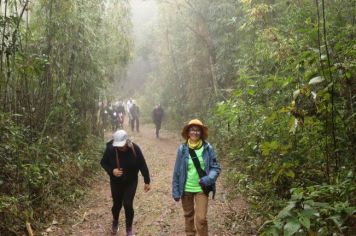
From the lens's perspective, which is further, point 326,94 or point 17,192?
point 17,192

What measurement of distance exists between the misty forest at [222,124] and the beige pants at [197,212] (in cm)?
72

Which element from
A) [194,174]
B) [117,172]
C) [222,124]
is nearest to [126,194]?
[117,172]

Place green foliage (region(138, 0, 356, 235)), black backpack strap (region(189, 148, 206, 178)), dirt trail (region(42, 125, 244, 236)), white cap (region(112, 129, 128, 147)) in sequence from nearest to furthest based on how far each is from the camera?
green foliage (region(138, 0, 356, 235)) → black backpack strap (region(189, 148, 206, 178)) → white cap (region(112, 129, 128, 147)) → dirt trail (region(42, 125, 244, 236))

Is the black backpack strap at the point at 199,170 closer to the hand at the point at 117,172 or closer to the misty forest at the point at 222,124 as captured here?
the misty forest at the point at 222,124

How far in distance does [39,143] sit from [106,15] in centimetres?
747

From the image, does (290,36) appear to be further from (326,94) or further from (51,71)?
(51,71)

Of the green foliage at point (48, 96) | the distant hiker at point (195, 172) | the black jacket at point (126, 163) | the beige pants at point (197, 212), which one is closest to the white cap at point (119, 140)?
the black jacket at point (126, 163)

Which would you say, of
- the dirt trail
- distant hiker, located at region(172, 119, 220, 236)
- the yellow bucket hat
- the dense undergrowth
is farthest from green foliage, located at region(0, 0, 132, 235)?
distant hiker, located at region(172, 119, 220, 236)

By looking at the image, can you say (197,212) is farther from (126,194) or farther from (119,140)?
(119,140)

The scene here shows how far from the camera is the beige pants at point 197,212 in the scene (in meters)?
5.09

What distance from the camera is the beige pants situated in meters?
5.09

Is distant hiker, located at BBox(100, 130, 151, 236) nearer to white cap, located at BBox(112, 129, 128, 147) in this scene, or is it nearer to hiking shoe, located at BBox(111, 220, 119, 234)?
white cap, located at BBox(112, 129, 128, 147)

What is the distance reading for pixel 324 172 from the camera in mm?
5184

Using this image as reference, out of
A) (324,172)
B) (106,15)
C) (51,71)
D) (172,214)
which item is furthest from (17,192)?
(106,15)
